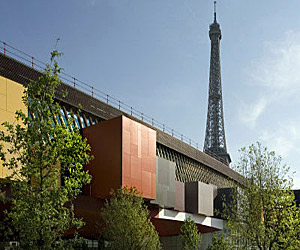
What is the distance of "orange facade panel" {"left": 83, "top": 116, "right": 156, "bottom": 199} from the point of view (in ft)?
103

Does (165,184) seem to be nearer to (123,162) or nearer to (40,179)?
(123,162)

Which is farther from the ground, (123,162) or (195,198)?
(123,162)

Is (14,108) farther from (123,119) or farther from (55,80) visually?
(55,80)

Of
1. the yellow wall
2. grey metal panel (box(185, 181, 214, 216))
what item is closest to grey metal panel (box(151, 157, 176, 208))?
grey metal panel (box(185, 181, 214, 216))

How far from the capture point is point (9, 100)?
84.7 ft

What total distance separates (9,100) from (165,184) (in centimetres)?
1675

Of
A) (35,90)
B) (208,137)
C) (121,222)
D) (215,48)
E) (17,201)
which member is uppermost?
(215,48)

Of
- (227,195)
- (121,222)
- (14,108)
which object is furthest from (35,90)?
(227,195)

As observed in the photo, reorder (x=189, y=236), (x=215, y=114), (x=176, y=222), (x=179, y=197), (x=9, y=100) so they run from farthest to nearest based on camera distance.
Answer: (x=215, y=114), (x=176, y=222), (x=179, y=197), (x=189, y=236), (x=9, y=100)

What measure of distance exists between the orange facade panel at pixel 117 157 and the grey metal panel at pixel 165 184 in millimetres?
3067

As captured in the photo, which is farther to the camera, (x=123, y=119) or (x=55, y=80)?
(x=123, y=119)

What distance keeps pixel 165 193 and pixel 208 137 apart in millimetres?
92270

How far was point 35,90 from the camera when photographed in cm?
1596

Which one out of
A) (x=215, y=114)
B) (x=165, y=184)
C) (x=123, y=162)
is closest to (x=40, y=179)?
(x=123, y=162)
